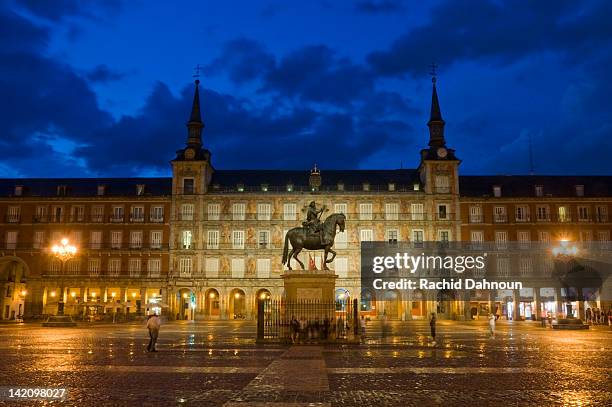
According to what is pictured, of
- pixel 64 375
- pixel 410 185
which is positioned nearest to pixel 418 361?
→ pixel 64 375

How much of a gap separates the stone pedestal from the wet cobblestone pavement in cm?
300

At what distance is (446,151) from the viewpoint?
65.0m

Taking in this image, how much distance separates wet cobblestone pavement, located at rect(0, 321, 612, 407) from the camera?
10.3 m

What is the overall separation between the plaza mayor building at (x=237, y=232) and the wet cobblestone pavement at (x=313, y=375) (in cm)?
4185

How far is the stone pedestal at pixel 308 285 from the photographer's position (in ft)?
77.5

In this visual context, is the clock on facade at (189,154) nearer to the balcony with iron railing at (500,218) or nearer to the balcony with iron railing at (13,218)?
the balcony with iron railing at (13,218)

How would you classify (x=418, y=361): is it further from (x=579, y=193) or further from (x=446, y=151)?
(x=579, y=193)

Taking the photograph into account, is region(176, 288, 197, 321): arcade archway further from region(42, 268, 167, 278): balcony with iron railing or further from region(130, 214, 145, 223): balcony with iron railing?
region(130, 214, 145, 223): balcony with iron railing

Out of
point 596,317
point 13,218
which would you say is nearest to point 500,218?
point 596,317

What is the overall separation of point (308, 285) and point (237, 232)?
1617 inches

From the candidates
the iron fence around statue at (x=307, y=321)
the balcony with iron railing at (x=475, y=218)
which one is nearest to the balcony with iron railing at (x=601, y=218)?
the balcony with iron railing at (x=475, y=218)

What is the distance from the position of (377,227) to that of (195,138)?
24875 millimetres

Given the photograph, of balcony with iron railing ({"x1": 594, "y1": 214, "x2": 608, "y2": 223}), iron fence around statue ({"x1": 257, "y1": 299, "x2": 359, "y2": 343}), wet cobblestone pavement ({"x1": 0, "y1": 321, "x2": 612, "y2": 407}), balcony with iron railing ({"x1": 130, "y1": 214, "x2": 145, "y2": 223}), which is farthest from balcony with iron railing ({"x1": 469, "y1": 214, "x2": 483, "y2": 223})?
iron fence around statue ({"x1": 257, "y1": 299, "x2": 359, "y2": 343})

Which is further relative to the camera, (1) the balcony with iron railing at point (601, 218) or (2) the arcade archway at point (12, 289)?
(2) the arcade archway at point (12, 289)
